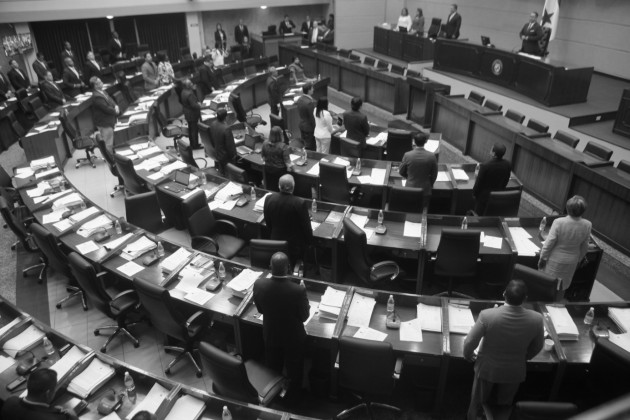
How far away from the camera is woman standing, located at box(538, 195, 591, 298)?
4884mm

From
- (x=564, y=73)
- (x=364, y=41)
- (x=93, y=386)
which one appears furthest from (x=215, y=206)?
(x=364, y=41)

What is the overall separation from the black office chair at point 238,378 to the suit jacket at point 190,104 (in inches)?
278

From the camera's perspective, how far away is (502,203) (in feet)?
20.7

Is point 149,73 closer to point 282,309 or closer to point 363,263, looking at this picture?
point 363,263

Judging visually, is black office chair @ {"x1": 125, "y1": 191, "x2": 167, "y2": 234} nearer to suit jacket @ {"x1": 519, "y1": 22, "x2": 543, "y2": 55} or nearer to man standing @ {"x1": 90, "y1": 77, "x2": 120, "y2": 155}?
man standing @ {"x1": 90, "y1": 77, "x2": 120, "y2": 155}

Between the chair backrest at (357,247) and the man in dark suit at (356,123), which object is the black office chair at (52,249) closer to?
the chair backrest at (357,247)

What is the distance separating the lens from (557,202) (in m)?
7.72

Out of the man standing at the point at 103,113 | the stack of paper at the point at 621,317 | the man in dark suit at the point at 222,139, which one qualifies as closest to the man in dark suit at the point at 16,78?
the man standing at the point at 103,113

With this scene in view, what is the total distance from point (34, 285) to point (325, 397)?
4.52 metres

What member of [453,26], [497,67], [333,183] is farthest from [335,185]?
[453,26]

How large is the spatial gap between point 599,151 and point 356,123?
12.6 feet

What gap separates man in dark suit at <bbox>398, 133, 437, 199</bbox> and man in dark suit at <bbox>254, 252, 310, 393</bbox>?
3.27 meters

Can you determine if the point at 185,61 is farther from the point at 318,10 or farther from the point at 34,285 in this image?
the point at 34,285

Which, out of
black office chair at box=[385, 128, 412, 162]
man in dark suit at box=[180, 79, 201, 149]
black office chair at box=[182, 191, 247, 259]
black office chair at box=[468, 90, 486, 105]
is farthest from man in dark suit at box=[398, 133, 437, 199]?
man in dark suit at box=[180, 79, 201, 149]
